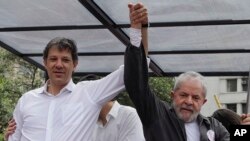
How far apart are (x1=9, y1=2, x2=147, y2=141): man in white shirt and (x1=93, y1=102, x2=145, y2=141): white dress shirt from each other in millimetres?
685

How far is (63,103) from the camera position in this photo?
3605mm

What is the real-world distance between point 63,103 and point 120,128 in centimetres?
82

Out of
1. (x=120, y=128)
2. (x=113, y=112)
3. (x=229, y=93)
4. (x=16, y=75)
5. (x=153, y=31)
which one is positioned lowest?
(x=120, y=128)

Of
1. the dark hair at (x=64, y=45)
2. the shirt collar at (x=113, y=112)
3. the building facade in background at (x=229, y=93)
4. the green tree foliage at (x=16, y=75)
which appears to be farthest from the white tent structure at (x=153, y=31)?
the building facade in background at (x=229, y=93)

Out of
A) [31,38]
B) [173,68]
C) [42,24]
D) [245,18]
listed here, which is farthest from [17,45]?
[245,18]

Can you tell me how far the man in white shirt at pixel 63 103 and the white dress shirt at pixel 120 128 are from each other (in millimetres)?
685

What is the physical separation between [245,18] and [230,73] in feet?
7.70

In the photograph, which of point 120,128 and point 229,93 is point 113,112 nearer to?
point 120,128

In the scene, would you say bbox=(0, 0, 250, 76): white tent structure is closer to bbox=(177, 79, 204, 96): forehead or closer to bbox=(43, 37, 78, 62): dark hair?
bbox=(43, 37, 78, 62): dark hair

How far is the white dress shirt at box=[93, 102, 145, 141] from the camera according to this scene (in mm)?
4250

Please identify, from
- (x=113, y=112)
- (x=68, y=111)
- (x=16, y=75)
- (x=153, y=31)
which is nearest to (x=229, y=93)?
(x=16, y=75)

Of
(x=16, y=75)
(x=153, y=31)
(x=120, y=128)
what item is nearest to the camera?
(x=120, y=128)

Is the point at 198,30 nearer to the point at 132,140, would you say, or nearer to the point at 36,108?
the point at 132,140

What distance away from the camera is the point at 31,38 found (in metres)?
7.17
